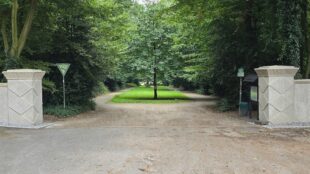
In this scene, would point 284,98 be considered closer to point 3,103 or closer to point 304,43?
point 304,43

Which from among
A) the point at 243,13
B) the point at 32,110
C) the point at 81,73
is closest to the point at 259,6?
the point at 243,13

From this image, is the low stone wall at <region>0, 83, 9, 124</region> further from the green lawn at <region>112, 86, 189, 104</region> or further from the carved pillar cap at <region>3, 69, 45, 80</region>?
the green lawn at <region>112, 86, 189, 104</region>

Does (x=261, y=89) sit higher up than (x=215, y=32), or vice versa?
(x=215, y=32)

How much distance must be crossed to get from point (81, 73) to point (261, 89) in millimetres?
9967

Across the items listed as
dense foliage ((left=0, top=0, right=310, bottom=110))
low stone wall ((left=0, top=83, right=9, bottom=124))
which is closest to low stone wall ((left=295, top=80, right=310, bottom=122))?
dense foliage ((left=0, top=0, right=310, bottom=110))

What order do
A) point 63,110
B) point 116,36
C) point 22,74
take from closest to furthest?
point 22,74 < point 63,110 < point 116,36

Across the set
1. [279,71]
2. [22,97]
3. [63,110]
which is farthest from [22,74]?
[279,71]

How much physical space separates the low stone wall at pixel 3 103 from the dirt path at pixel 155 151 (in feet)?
5.70

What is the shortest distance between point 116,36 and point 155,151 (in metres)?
15.7

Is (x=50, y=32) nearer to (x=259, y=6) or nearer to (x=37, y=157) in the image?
(x=259, y=6)

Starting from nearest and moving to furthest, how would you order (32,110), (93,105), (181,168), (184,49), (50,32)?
(181,168) < (32,110) < (50,32) < (93,105) < (184,49)

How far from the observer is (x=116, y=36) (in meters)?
23.4

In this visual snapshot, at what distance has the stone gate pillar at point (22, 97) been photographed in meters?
13.4

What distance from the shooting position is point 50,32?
60.1ft
